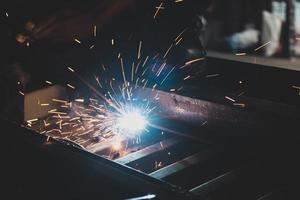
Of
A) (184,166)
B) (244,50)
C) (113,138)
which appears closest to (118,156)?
(113,138)

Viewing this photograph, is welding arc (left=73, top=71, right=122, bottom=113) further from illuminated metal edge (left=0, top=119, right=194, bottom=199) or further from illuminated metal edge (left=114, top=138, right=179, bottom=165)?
illuminated metal edge (left=0, top=119, right=194, bottom=199)

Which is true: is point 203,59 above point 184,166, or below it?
above

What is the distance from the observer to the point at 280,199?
7.08ft

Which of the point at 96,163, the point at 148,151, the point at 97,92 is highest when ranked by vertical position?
the point at 97,92

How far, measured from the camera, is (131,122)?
3.21 m

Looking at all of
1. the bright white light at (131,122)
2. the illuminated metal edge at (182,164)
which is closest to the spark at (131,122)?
the bright white light at (131,122)

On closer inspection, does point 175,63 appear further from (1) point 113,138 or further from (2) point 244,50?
(2) point 244,50

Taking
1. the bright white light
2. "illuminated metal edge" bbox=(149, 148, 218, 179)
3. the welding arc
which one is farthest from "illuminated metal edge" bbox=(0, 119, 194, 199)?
the welding arc

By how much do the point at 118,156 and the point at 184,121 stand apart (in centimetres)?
54

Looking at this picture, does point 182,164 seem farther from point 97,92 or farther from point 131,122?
point 97,92

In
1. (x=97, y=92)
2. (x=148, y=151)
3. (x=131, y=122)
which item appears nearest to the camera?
(x=148, y=151)

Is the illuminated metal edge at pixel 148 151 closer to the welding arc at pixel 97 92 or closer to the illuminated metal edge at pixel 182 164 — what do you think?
the illuminated metal edge at pixel 182 164

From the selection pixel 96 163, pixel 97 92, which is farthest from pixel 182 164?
pixel 97 92

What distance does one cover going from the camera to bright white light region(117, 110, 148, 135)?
3176 mm
